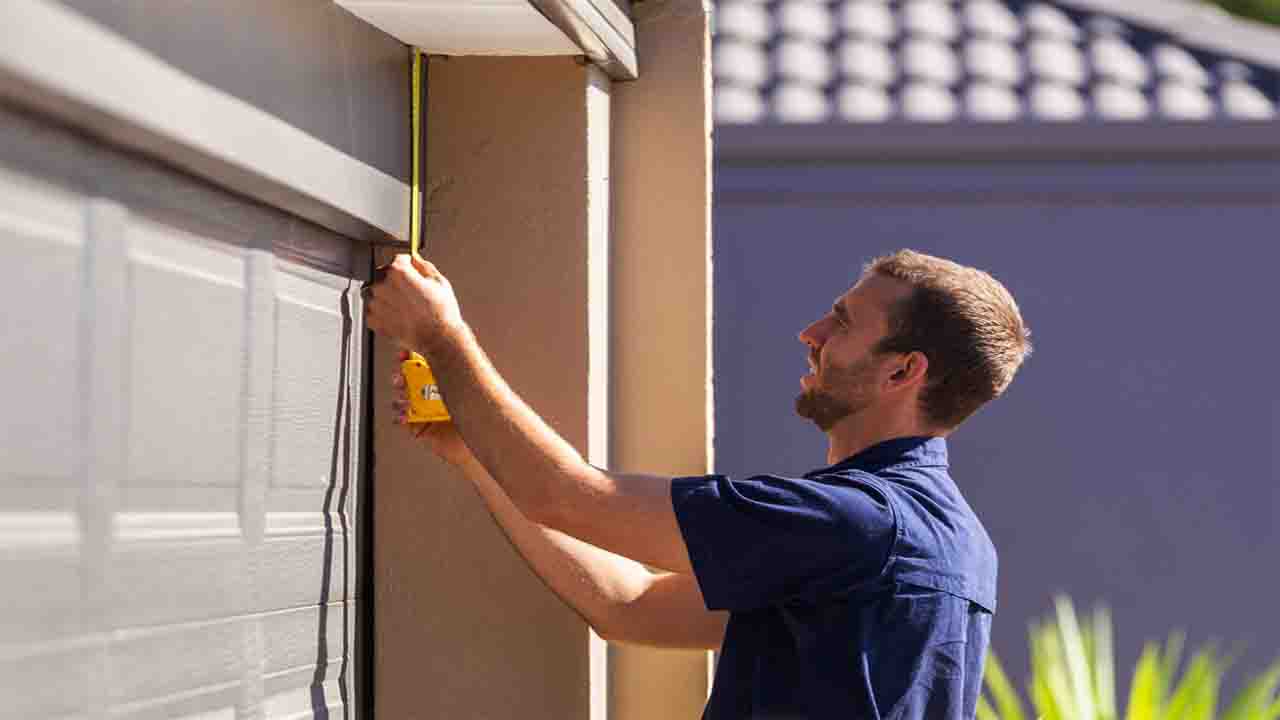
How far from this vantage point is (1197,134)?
548 centimetres

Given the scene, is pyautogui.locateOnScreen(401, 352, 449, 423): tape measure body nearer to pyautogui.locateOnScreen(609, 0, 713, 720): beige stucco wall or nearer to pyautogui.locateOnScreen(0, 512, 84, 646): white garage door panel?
pyautogui.locateOnScreen(609, 0, 713, 720): beige stucco wall

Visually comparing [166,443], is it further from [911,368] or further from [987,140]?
[987,140]

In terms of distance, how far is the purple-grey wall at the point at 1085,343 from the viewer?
5.54 metres

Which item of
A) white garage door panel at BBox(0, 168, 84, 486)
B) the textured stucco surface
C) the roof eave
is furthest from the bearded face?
the roof eave

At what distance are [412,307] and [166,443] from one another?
0.41m

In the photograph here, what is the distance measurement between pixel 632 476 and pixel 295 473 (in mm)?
440

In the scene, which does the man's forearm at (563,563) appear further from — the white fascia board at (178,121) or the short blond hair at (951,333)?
the short blond hair at (951,333)

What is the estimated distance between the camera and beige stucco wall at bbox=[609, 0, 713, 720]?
2.89 m

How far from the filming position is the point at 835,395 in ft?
8.91

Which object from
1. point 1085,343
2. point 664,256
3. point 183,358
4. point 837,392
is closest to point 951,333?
point 837,392

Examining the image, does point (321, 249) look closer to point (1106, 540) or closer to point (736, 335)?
point (736, 335)

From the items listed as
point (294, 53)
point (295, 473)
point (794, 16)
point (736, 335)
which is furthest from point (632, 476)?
Answer: point (794, 16)

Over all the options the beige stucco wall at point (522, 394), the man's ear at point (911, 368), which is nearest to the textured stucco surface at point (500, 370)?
the beige stucco wall at point (522, 394)

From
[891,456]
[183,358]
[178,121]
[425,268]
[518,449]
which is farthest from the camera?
[891,456]
